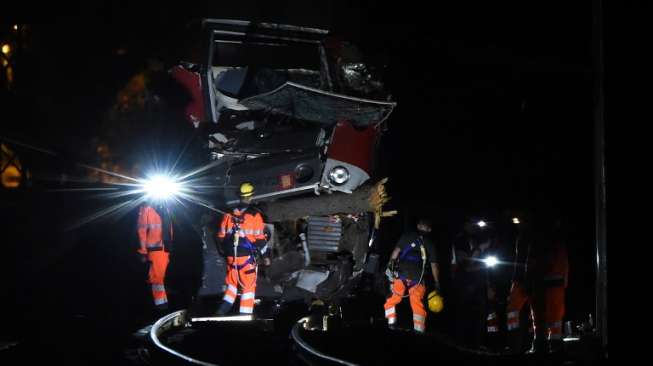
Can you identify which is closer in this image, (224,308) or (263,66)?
(224,308)

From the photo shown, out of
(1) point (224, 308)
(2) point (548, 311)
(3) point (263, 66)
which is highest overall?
(3) point (263, 66)

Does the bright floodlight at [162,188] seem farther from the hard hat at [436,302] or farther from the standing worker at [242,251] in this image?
the hard hat at [436,302]

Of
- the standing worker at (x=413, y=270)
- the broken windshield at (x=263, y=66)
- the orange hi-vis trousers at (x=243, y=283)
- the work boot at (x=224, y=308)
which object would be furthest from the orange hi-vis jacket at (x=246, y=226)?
the standing worker at (x=413, y=270)

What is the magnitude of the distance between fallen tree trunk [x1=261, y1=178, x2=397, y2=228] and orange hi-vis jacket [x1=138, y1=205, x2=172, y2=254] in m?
1.47

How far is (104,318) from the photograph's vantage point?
685 centimetres

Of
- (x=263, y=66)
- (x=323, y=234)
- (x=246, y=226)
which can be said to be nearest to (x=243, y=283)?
(x=246, y=226)

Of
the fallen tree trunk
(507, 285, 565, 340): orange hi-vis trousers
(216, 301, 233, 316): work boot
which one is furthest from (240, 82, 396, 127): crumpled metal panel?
(507, 285, 565, 340): orange hi-vis trousers

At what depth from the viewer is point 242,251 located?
281 inches

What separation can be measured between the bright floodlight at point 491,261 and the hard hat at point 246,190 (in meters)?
3.32

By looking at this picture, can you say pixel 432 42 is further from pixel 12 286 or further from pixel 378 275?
pixel 12 286

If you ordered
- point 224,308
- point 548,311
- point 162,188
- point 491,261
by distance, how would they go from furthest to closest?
Result: point 162,188 → point 491,261 → point 224,308 → point 548,311

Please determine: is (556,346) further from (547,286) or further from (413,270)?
(413,270)

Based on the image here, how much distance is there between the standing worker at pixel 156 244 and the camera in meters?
7.68

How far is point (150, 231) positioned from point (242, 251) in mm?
1543
